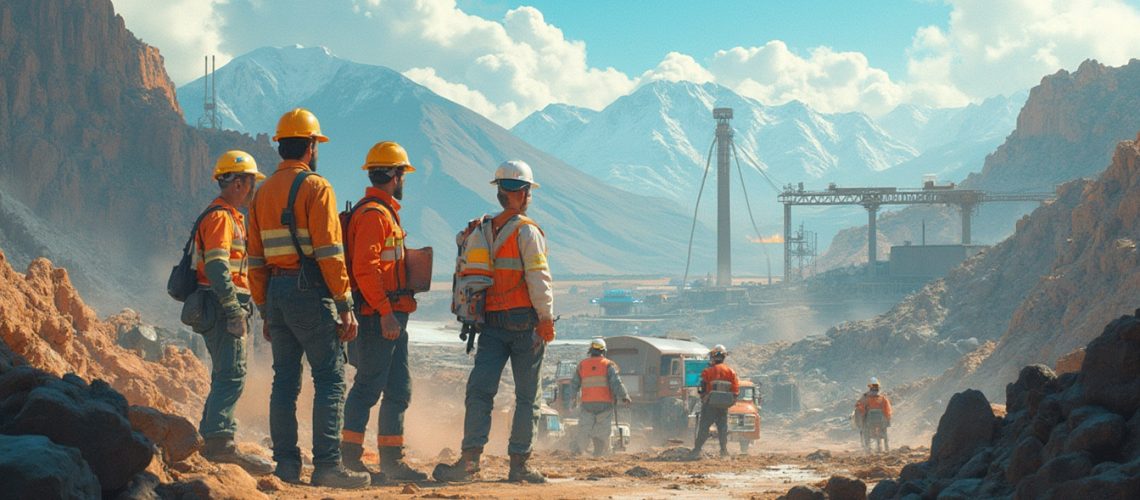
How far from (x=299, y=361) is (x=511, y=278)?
1.58 m

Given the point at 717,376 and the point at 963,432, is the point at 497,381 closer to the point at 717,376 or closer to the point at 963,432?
the point at 963,432

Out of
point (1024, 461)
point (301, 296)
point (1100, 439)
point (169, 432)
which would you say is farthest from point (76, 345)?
point (1100, 439)

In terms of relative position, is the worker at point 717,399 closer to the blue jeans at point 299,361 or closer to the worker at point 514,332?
the worker at point 514,332

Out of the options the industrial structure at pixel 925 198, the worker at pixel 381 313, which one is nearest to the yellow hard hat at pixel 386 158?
the worker at pixel 381 313

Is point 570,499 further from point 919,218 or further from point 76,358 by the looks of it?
point 919,218

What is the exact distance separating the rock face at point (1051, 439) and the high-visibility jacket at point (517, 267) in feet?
10.1

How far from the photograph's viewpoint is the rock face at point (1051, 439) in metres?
5.79

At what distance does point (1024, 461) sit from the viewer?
6234 millimetres

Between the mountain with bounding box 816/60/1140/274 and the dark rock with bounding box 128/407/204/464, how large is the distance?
12223 centimetres

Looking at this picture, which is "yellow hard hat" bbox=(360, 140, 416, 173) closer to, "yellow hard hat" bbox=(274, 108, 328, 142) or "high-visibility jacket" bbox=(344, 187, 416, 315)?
"high-visibility jacket" bbox=(344, 187, 416, 315)

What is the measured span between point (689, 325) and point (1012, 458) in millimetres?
100071

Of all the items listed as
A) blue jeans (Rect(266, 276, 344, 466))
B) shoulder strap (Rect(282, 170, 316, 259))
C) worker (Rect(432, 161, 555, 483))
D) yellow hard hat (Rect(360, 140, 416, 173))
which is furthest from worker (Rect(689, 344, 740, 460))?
shoulder strap (Rect(282, 170, 316, 259))

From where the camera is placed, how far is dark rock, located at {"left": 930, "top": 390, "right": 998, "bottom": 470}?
7.50 metres

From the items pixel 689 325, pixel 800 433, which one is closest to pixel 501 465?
pixel 800 433
